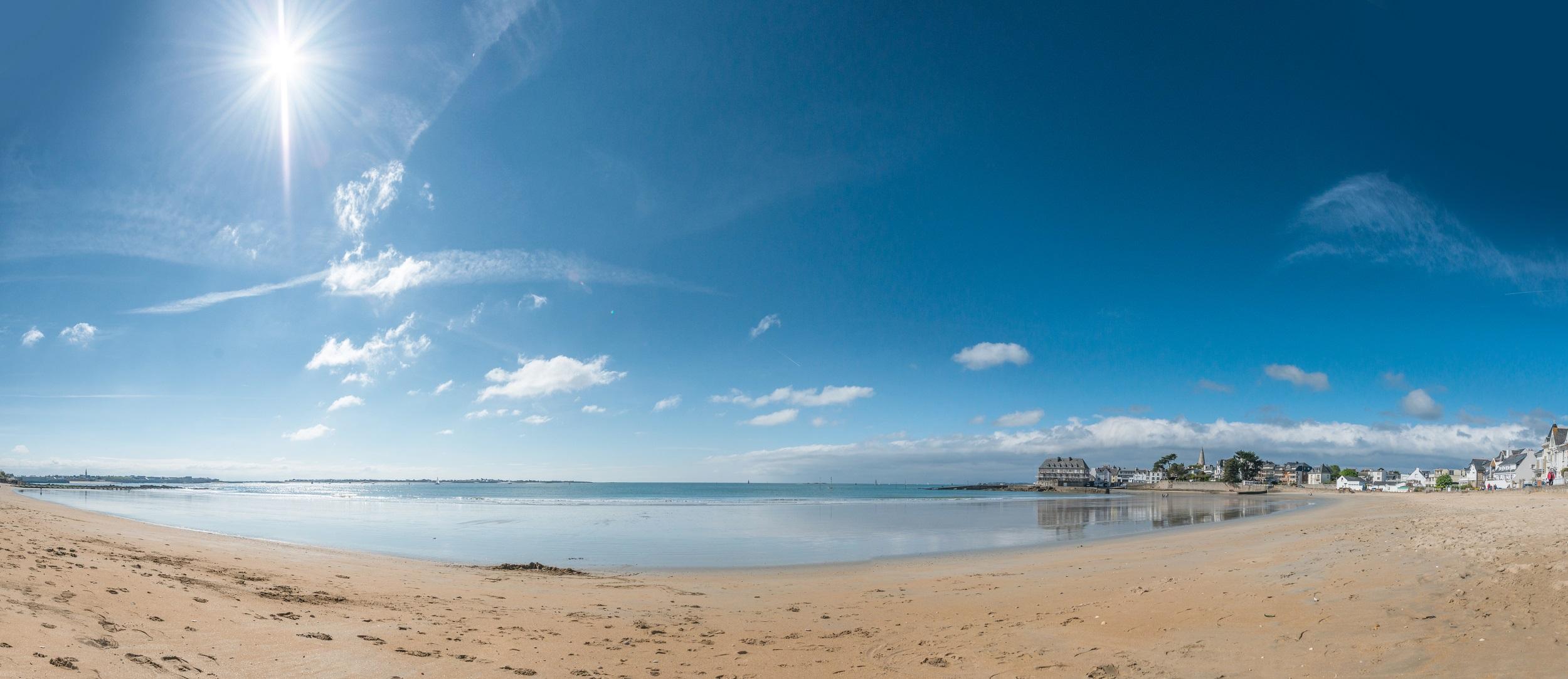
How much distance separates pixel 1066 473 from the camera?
192 m

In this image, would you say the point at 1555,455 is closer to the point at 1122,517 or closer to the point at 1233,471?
the point at 1233,471

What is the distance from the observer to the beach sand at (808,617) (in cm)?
816

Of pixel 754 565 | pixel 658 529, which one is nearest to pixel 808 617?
pixel 754 565

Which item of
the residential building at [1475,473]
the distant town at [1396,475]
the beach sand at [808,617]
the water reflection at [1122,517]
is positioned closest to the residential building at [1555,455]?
the distant town at [1396,475]

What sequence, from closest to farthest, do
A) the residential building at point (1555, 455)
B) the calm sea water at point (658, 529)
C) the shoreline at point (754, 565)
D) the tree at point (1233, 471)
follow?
the shoreline at point (754, 565) → the calm sea water at point (658, 529) → the residential building at point (1555, 455) → the tree at point (1233, 471)

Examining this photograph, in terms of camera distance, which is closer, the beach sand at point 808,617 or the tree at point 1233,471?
the beach sand at point 808,617

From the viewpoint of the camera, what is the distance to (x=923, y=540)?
3105 centimetres

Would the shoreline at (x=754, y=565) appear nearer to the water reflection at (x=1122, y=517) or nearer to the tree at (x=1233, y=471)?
the water reflection at (x=1122, y=517)

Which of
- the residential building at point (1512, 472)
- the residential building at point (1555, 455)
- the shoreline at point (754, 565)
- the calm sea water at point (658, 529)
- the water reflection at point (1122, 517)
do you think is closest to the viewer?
the shoreline at point (754, 565)

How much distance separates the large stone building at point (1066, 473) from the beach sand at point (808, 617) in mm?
185007

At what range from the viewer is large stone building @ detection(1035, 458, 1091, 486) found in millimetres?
191750

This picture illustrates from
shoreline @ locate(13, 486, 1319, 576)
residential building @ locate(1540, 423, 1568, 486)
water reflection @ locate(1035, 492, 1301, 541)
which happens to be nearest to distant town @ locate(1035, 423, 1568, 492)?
A: residential building @ locate(1540, 423, 1568, 486)

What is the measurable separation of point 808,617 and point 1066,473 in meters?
199

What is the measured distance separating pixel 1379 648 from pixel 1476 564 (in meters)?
6.94
